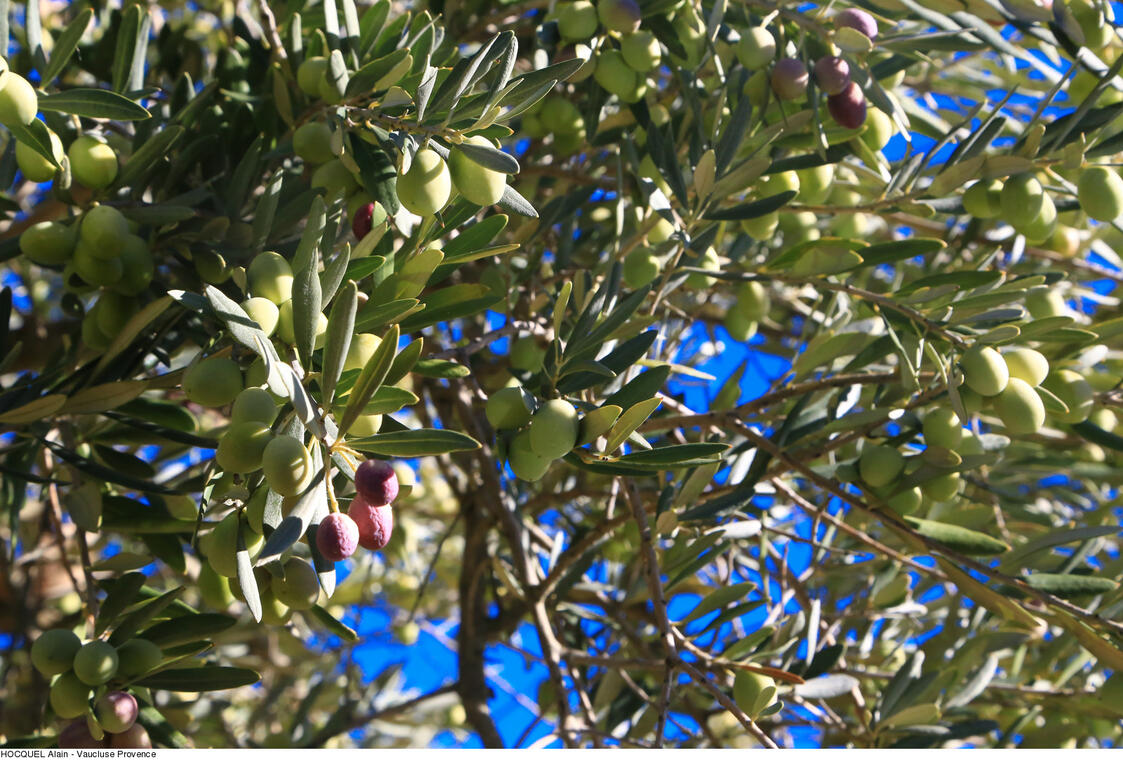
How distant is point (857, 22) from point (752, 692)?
0.90 meters

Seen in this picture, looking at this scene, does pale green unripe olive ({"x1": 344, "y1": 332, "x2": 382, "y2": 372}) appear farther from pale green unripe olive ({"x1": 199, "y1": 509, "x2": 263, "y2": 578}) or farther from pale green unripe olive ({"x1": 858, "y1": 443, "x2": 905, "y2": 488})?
pale green unripe olive ({"x1": 858, "y1": 443, "x2": 905, "y2": 488})

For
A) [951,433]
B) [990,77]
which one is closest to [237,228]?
[951,433]

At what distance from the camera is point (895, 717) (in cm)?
147

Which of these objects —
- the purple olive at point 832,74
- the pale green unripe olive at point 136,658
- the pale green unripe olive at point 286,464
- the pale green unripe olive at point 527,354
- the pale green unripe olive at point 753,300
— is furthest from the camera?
the pale green unripe olive at point 753,300

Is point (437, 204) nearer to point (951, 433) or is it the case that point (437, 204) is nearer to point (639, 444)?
point (639, 444)

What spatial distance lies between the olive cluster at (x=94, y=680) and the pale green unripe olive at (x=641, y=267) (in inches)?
31.1

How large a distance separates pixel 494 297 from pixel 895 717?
923 mm

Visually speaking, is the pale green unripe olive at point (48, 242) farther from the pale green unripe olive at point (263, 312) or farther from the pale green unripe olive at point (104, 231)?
the pale green unripe olive at point (263, 312)

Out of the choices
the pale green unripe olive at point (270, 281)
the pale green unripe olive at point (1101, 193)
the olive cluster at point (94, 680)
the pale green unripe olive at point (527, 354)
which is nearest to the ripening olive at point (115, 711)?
the olive cluster at point (94, 680)

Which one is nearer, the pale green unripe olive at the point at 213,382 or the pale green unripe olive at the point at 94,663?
the pale green unripe olive at the point at 213,382

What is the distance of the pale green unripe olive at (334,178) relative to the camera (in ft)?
3.90

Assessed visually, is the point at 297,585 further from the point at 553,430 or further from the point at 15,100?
the point at 15,100

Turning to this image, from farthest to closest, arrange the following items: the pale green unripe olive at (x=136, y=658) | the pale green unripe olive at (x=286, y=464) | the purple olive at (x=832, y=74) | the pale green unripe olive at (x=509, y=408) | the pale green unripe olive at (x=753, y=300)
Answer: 1. the pale green unripe olive at (x=753, y=300)
2. the purple olive at (x=832, y=74)
3. the pale green unripe olive at (x=136, y=658)
4. the pale green unripe olive at (x=509, y=408)
5. the pale green unripe olive at (x=286, y=464)

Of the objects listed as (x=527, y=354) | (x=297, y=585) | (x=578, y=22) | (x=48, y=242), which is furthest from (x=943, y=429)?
(x=48, y=242)
